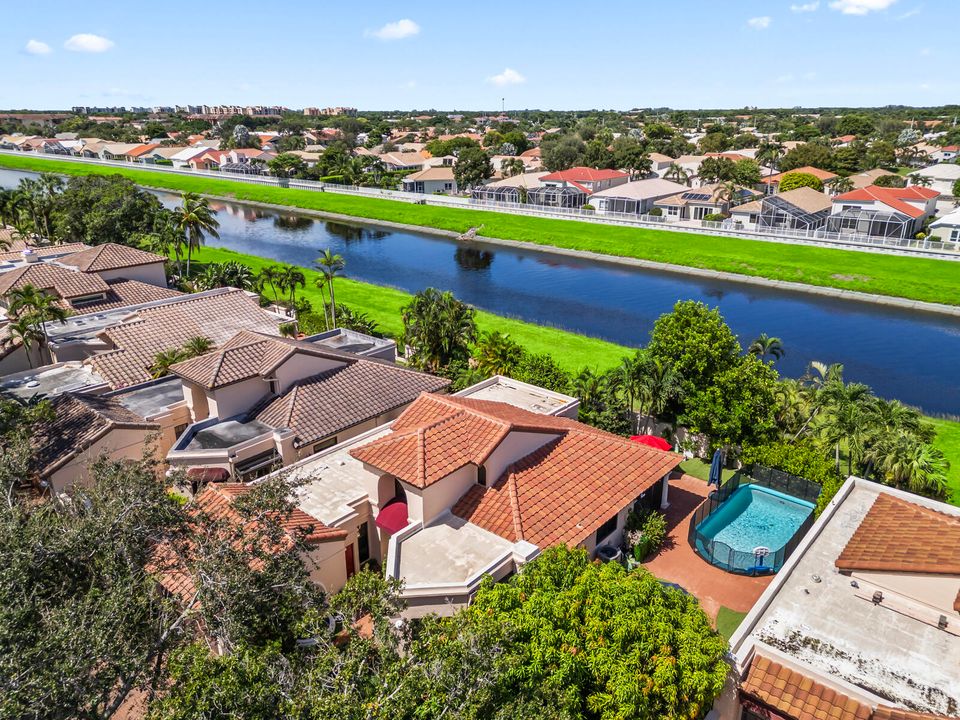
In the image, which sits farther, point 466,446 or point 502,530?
point 466,446

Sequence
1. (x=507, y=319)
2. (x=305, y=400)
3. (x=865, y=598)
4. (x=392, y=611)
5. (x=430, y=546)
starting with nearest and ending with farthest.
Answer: (x=392, y=611)
(x=865, y=598)
(x=430, y=546)
(x=305, y=400)
(x=507, y=319)

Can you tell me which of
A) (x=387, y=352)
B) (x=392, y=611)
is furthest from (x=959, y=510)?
(x=387, y=352)

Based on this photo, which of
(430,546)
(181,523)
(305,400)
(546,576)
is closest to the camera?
(181,523)

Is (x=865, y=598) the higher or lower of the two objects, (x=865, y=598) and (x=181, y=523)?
the lower

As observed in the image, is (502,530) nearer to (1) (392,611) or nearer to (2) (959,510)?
(1) (392,611)

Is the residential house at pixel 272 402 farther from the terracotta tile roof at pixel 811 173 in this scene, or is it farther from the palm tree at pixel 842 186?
the terracotta tile roof at pixel 811 173

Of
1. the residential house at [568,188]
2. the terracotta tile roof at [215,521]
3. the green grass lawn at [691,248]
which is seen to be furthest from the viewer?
the residential house at [568,188]

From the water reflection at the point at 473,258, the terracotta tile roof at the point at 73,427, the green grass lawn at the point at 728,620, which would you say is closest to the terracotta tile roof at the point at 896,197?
the water reflection at the point at 473,258

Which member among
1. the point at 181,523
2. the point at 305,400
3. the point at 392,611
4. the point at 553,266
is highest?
the point at 181,523
